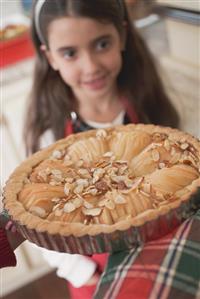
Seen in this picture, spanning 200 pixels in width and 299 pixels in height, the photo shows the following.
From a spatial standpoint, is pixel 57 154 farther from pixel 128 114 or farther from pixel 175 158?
pixel 128 114

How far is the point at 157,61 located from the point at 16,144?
0.33 meters

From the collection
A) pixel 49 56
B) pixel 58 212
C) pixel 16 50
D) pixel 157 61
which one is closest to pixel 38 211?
pixel 58 212

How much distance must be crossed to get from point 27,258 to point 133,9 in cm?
42

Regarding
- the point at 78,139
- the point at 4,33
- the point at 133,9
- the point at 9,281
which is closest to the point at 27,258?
the point at 9,281

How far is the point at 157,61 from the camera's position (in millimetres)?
796

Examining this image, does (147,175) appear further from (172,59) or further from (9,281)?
(172,59)

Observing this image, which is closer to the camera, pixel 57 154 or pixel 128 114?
pixel 57 154

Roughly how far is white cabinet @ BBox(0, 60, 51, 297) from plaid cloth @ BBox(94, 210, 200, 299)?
0.09m

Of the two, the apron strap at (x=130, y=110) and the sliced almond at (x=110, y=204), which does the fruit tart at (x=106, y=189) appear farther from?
the apron strap at (x=130, y=110)

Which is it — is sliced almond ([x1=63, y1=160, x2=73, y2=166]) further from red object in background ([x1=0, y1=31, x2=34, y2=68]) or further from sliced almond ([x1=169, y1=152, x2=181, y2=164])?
red object in background ([x1=0, y1=31, x2=34, y2=68])

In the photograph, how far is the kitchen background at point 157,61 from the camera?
540 mm

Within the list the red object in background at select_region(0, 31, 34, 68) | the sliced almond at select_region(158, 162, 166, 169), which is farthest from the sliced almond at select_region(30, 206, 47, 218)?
the red object in background at select_region(0, 31, 34, 68)

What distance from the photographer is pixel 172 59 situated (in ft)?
Result: 2.49

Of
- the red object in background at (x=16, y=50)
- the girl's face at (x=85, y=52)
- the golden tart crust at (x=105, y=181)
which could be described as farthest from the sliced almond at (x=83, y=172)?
the red object in background at (x=16, y=50)
